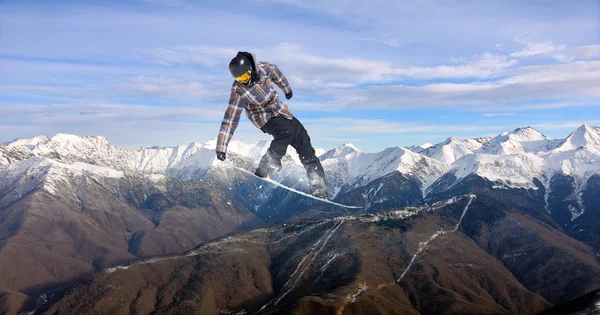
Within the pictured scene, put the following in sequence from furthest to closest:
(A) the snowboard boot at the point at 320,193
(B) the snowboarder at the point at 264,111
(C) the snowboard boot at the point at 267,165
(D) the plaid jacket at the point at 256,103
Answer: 1. (A) the snowboard boot at the point at 320,193
2. (C) the snowboard boot at the point at 267,165
3. (D) the plaid jacket at the point at 256,103
4. (B) the snowboarder at the point at 264,111

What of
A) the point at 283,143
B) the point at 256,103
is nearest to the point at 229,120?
the point at 256,103

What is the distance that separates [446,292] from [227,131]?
634 feet

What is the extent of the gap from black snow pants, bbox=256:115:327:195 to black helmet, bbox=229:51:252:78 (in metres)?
3.75

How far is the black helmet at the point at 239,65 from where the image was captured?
15438 millimetres

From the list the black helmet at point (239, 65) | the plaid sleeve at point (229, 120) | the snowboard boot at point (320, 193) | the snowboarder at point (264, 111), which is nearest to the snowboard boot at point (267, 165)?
the snowboarder at point (264, 111)

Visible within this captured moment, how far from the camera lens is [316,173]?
23000 millimetres

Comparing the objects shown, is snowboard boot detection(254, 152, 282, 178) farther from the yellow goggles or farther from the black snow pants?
the yellow goggles

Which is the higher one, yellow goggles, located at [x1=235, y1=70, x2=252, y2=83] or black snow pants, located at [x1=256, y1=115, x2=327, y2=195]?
yellow goggles, located at [x1=235, y1=70, x2=252, y2=83]

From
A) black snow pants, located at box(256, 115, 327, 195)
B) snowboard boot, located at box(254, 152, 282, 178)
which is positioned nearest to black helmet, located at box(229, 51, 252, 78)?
black snow pants, located at box(256, 115, 327, 195)

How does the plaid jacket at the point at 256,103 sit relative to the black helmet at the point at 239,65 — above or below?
below

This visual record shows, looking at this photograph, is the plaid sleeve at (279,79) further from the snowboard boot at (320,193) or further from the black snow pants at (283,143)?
the snowboard boot at (320,193)

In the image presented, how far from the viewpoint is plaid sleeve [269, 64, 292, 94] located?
1846 centimetres

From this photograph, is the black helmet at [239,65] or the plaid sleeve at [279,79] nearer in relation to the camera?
the black helmet at [239,65]

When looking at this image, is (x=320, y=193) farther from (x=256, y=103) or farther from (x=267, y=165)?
(x=256, y=103)
